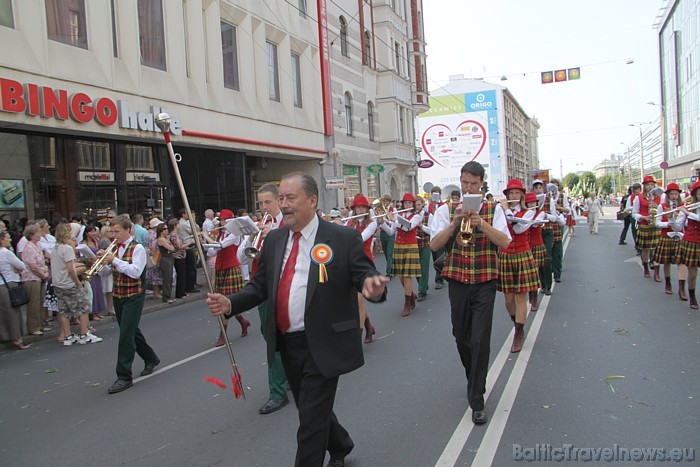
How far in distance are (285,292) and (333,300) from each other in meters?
0.29

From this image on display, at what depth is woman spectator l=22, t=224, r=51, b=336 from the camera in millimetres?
8625

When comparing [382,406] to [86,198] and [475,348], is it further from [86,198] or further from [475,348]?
[86,198]

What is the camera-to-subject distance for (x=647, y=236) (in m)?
11.4

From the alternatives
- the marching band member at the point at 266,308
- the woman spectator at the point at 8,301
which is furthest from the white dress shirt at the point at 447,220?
the woman spectator at the point at 8,301

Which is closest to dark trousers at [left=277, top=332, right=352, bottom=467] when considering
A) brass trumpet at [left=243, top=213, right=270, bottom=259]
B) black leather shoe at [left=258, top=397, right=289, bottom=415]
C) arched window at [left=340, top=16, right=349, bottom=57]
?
black leather shoe at [left=258, top=397, right=289, bottom=415]

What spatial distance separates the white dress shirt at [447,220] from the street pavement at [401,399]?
1.54 metres

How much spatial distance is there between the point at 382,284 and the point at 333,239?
1.43 feet

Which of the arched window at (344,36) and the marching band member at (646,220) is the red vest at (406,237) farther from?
the arched window at (344,36)

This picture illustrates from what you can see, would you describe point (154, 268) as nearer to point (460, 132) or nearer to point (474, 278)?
point (474, 278)

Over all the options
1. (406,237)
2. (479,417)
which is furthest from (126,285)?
(406,237)

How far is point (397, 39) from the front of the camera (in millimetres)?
31969

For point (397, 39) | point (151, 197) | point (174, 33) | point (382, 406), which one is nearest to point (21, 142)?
point (151, 197)

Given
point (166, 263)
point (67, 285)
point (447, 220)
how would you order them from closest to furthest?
point (447, 220) → point (67, 285) → point (166, 263)

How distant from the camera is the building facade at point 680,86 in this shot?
154ft
